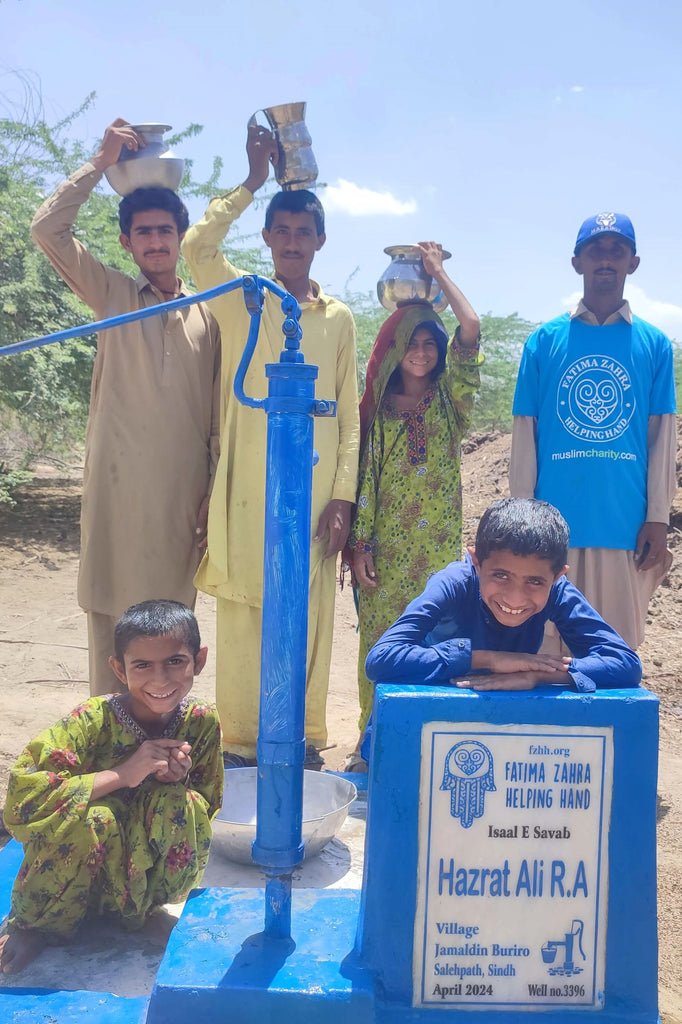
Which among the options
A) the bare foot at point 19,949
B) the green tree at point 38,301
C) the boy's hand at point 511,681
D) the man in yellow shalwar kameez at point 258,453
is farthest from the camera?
the green tree at point 38,301

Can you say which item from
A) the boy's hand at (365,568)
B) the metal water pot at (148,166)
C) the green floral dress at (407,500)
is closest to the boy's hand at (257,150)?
the metal water pot at (148,166)

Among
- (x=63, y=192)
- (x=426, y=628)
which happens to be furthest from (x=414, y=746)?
(x=63, y=192)

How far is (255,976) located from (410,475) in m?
2.06

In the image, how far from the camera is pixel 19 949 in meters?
2.05

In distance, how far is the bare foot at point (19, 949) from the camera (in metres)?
2.02

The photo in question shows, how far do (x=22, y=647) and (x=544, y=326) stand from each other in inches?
153

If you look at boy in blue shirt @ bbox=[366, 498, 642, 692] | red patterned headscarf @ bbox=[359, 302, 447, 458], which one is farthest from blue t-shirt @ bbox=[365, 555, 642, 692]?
red patterned headscarf @ bbox=[359, 302, 447, 458]

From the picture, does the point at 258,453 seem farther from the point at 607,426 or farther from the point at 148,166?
the point at 607,426

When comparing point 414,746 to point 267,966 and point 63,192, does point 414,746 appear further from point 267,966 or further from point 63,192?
point 63,192

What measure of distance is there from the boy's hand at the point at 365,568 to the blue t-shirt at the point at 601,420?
733 mm

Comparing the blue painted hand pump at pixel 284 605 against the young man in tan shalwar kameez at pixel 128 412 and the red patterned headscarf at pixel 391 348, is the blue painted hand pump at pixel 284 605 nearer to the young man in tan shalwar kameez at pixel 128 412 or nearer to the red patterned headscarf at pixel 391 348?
the young man in tan shalwar kameez at pixel 128 412

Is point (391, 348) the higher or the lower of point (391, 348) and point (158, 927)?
the higher

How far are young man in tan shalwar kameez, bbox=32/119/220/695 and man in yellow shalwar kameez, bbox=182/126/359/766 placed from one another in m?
0.15

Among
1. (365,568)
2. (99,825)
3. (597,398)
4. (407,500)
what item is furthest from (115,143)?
(99,825)
